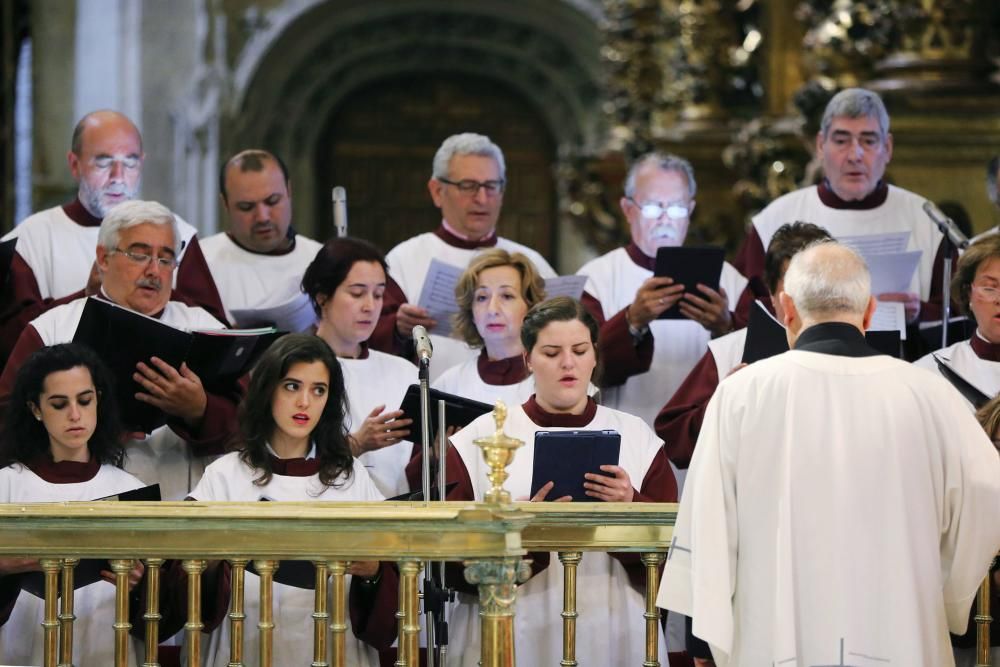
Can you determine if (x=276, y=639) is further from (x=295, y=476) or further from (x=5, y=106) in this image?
(x=5, y=106)

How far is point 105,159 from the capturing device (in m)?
7.62

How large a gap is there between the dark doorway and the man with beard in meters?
12.6

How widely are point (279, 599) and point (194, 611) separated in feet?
2.29

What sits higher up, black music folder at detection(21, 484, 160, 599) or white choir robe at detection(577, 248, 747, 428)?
white choir robe at detection(577, 248, 747, 428)

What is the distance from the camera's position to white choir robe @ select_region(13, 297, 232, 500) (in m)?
6.71

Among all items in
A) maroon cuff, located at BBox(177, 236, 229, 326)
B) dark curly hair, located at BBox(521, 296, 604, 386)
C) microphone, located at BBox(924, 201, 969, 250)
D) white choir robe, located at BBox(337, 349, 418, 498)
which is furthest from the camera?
maroon cuff, located at BBox(177, 236, 229, 326)

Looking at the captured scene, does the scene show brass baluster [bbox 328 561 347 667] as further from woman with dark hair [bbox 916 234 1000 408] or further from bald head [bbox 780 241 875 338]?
woman with dark hair [bbox 916 234 1000 408]

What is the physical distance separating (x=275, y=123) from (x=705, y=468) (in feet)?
52.3

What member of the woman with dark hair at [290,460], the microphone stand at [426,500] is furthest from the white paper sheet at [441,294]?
the microphone stand at [426,500]

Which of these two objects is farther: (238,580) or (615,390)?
(615,390)

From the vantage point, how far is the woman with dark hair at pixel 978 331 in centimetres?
666

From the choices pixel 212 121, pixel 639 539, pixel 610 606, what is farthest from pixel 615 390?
pixel 212 121

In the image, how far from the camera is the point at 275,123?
20484 millimetres

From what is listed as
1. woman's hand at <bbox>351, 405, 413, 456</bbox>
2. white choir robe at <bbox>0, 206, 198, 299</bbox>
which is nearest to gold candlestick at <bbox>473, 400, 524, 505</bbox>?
woman's hand at <bbox>351, 405, 413, 456</bbox>
